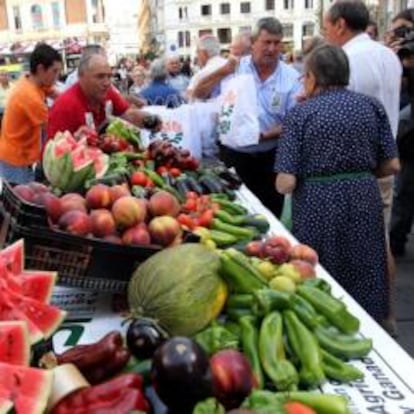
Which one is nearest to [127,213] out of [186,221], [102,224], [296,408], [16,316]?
[102,224]

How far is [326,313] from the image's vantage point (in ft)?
7.39

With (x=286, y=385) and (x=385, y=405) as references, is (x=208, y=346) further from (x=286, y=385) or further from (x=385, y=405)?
(x=385, y=405)

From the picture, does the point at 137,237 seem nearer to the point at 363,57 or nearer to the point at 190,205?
the point at 190,205

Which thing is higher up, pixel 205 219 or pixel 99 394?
pixel 99 394

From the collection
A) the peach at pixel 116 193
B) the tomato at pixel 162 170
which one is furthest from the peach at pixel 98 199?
the tomato at pixel 162 170

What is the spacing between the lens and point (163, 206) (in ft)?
9.18

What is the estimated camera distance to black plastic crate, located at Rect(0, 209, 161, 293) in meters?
2.31

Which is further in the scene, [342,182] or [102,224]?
[342,182]

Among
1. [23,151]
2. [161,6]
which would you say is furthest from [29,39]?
Answer: [23,151]

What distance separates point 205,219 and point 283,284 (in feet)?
3.51

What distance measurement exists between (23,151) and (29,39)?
3367 inches

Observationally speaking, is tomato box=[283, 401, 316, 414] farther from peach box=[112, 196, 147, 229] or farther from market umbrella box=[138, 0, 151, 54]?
market umbrella box=[138, 0, 151, 54]

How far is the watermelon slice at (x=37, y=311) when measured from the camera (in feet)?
5.77

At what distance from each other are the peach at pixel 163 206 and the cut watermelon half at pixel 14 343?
1226 millimetres
